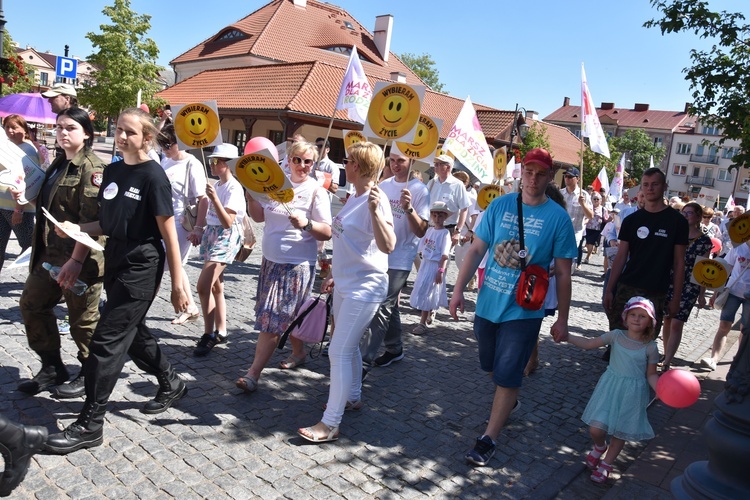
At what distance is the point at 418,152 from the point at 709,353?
4936 millimetres

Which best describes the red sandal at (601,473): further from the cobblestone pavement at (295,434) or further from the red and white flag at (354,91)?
the red and white flag at (354,91)

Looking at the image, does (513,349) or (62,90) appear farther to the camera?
(62,90)

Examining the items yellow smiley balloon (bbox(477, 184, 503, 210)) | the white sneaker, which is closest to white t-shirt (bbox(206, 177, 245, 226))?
yellow smiley balloon (bbox(477, 184, 503, 210))

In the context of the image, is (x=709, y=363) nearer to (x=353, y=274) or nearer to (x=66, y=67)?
(x=353, y=274)

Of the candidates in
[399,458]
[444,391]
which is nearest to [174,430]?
[399,458]

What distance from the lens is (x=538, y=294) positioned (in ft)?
12.1

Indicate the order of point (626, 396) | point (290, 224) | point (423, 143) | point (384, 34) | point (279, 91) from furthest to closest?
point (384, 34)
point (279, 91)
point (423, 143)
point (290, 224)
point (626, 396)

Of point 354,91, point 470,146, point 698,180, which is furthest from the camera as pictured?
point 698,180

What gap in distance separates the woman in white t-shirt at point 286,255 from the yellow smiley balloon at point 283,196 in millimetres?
202

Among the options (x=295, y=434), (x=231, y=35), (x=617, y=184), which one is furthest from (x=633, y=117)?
(x=295, y=434)

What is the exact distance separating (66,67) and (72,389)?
15.0 meters

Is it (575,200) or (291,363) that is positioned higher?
(575,200)

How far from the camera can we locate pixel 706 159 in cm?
8706

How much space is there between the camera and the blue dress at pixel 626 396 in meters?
3.80
